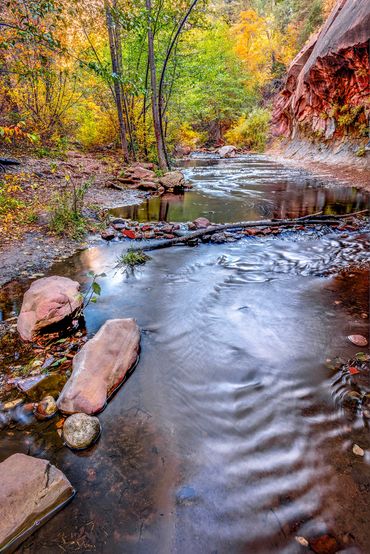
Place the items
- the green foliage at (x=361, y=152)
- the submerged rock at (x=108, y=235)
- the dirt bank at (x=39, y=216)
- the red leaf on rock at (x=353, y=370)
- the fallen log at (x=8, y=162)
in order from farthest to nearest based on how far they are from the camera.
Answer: the green foliage at (x=361, y=152) → the fallen log at (x=8, y=162) → the submerged rock at (x=108, y=235) → the dirt bank at (x=39, y=216) → the red leaf on rock at (x=353, y=370)

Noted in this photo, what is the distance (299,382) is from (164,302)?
1.62 m

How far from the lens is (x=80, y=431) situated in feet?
5.54

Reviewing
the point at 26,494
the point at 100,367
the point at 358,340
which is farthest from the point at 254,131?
the point at 26,494

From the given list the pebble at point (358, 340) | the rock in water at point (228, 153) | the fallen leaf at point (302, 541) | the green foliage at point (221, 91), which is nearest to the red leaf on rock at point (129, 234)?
the pebble at point (358, 340)

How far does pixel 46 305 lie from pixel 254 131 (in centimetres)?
2538

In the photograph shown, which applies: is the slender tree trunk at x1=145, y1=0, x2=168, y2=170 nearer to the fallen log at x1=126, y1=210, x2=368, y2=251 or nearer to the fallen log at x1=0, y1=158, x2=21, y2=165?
the fallen log at x1=0, y1=158, x2=21, y2=165

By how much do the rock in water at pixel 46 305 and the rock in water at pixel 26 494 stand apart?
3.99 ft

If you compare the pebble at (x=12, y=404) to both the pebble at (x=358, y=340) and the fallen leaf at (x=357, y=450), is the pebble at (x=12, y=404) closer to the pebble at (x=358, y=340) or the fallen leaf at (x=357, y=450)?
the fallen leaf at (x=357, y=450)

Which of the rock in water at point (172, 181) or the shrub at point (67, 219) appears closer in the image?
the shrub at point (67, 219)

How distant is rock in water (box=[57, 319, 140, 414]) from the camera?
73.7 inches

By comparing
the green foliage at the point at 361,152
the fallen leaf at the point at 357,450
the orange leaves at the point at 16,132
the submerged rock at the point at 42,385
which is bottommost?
the submerged rock at the point at 42,385

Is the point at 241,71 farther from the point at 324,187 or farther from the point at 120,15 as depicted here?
the point at 120,15

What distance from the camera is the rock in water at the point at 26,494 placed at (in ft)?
4.09

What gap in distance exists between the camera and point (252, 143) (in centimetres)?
2444
